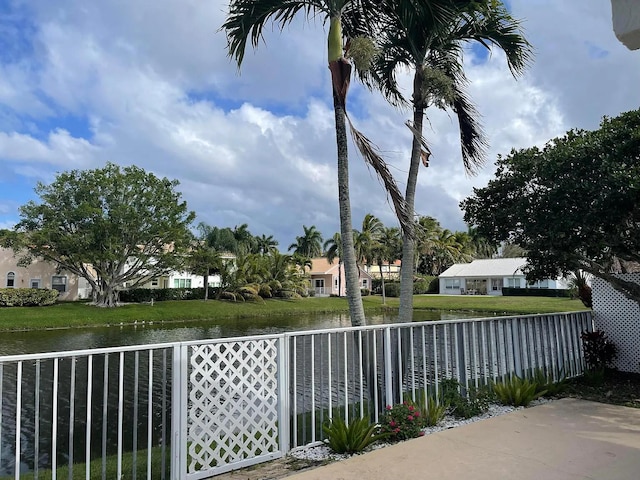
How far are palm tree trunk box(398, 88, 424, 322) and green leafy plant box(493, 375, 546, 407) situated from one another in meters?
1.60

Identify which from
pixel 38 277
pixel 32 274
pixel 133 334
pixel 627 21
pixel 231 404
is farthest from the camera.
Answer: pixel 38 277

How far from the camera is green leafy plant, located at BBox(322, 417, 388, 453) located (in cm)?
437

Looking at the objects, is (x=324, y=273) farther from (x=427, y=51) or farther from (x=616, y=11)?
(x=616, y=11)

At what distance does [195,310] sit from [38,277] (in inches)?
530

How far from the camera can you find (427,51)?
743cm

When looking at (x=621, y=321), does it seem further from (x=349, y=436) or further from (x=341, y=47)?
(x=341, y=47)

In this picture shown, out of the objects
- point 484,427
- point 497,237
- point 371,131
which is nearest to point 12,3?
point 371,131

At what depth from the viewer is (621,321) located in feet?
25.7

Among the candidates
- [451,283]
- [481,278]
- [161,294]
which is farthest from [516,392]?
[451,283]

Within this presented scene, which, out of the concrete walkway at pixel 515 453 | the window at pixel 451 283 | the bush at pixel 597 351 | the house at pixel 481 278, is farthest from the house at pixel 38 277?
the house at pixel 481 278

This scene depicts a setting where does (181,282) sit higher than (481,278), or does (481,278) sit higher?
(181,282)

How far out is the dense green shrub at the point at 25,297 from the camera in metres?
28.3

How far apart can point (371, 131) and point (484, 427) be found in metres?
3.99

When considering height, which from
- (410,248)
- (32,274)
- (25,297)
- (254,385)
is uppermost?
(32,274)
